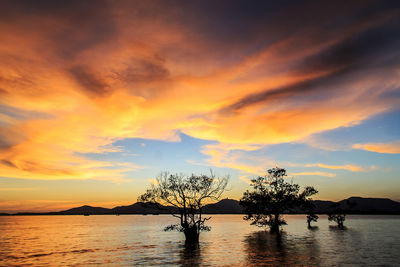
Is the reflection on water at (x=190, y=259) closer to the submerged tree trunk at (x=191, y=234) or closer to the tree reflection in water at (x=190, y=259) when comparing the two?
the tree reflection in water at (x=190, y=259)

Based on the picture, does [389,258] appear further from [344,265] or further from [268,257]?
[268,257]

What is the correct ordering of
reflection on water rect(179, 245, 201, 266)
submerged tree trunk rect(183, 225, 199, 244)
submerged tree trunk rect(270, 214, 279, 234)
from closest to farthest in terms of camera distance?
reflection on water rect(179, 245, 201, 266) < submerged tree trunk rect(183, 225, 199, 244) < submerged tree trunk rect(270, 214, 279, 234)

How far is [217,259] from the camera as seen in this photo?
134 ft

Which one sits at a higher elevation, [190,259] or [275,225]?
[275,225]

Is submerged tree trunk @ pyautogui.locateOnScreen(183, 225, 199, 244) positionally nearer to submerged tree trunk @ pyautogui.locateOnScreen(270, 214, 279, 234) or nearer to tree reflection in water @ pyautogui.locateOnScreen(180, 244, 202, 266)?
tree reflection in water @ pyautogui.locateOnScreen(180, 244, 202, 266)

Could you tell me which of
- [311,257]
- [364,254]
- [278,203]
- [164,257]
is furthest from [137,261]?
[278,203]

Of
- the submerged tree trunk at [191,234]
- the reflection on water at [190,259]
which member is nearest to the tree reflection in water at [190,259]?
the reflection on water at [190,259]

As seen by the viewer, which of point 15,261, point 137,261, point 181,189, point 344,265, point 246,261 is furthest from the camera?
point 181,189

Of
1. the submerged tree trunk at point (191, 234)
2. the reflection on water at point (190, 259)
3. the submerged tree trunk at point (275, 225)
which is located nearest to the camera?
the reflection on water at point (190, 259)

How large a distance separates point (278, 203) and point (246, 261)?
3887cm

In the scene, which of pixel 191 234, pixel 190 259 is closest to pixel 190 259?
pixel 190 259

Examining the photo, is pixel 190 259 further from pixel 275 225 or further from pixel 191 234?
pixel 275 225

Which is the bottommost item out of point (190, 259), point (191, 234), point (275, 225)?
point (190, 259)

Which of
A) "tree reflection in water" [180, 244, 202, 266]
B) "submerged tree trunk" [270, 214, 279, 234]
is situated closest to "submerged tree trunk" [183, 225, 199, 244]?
"tree reflection in water" [180, 244, 202, 266]
